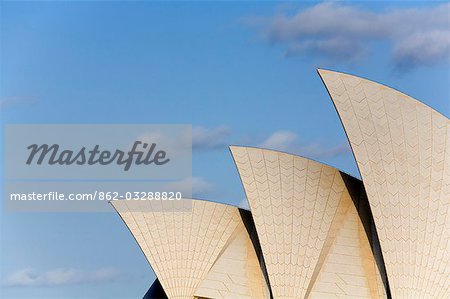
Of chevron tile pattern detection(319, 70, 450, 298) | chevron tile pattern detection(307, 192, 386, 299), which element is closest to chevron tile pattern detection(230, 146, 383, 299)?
chevron tile pattern detection(307, 192, 386, 299)

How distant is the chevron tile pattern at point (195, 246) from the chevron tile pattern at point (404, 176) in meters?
7.84

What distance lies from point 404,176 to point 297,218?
607cm

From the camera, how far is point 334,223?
58938 mm

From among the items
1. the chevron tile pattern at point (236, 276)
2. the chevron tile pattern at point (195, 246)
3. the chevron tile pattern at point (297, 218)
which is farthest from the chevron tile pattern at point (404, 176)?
the chevron tile pattern at point (195, 246)

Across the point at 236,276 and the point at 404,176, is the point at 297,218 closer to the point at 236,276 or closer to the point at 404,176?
the point at 236,276

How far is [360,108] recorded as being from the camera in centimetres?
5612

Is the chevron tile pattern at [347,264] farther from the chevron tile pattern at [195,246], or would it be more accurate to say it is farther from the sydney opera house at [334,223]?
the chevron tile pattern at [195,246]

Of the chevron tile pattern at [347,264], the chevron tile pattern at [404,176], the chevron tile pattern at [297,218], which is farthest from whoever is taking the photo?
the chevron tile pattern at [297,218]

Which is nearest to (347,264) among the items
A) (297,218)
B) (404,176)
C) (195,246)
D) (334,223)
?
(334,223)

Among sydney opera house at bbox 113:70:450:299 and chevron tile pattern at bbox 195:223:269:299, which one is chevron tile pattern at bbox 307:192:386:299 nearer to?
sydney opera house at bbox 113:70:450:299

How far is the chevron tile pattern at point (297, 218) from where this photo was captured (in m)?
58.3

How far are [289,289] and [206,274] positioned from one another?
5051 mm

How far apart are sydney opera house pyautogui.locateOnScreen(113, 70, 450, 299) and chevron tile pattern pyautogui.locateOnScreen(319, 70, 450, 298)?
47mm

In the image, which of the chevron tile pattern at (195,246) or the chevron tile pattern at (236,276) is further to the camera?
the chevron tile pattern at (195,246)
